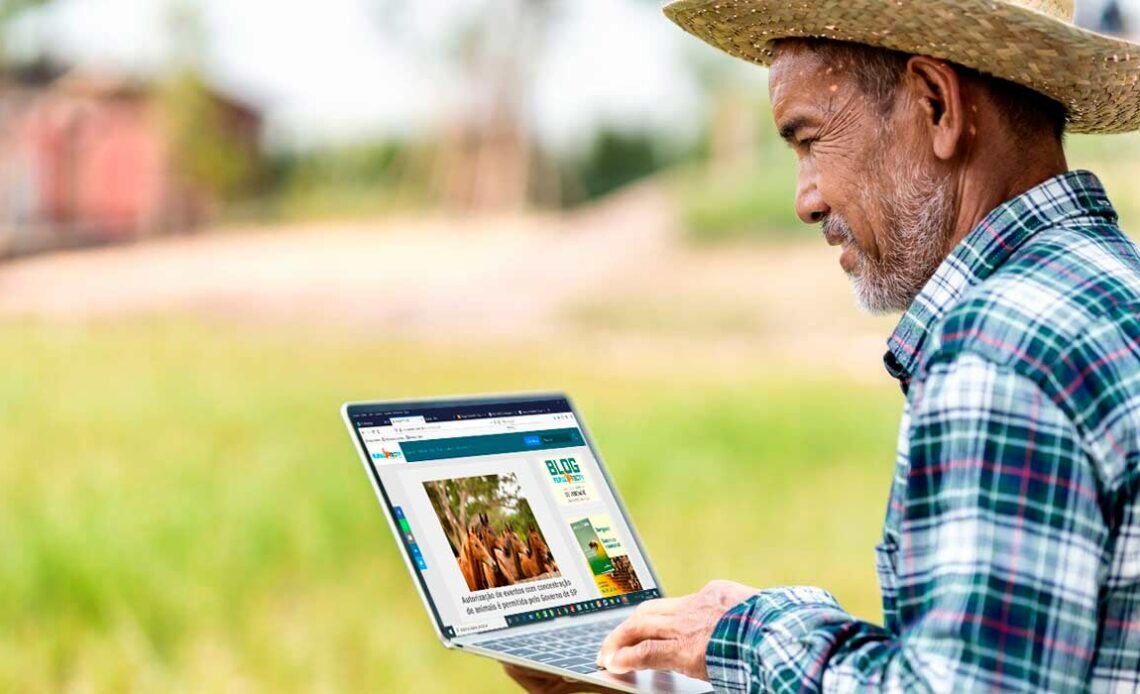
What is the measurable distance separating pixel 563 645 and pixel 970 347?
535mm

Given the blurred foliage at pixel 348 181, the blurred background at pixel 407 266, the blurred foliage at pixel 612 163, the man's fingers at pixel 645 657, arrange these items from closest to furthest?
the man's fingers at pixel 645 657, the blurred background at pixel 407 266, the blurred foliage at pixel 348 181, the blurred foliage at pixel 612 163

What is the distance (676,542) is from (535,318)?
6.89 feet

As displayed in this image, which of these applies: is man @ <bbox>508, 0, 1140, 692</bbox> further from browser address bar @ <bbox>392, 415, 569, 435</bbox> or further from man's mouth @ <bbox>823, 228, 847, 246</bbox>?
browser address bar @ <bbox>392, 415, 569, 435</bbox>

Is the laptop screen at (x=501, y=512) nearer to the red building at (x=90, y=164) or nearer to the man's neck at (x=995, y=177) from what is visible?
the man's neck at (x=995, y=177)

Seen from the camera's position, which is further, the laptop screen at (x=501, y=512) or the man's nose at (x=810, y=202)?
the laptop screen at (x=501, y=512)

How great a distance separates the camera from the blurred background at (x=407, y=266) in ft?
15.7

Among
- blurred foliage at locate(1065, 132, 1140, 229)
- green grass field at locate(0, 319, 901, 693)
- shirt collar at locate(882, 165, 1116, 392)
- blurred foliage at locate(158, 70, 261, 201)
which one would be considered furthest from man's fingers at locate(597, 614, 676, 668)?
blurred foliage at locate(158, 70, 261, 201)

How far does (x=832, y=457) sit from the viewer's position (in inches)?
207

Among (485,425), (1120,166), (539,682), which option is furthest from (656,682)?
(1120,166)

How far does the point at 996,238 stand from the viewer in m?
1.01

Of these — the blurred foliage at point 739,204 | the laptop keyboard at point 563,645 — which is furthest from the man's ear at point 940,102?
the blurred foliage at point 739,204

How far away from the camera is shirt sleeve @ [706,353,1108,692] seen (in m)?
0.82

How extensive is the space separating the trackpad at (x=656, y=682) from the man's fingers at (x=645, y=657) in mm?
12

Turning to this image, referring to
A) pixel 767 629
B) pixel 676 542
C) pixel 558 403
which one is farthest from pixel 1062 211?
pixel 676 542
